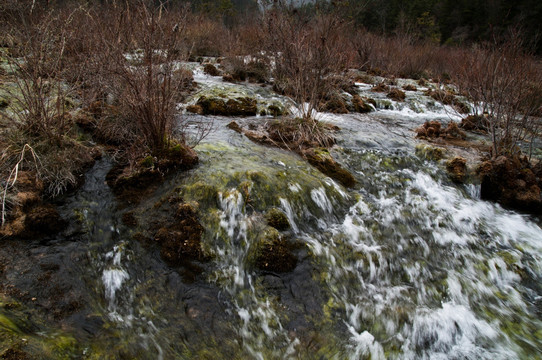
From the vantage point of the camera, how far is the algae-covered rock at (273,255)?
10.3 feet

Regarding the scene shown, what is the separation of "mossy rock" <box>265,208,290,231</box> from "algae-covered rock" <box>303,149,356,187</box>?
5.59 ft

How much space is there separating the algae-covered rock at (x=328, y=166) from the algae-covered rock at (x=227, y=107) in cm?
286

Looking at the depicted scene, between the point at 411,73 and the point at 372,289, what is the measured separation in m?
16.4

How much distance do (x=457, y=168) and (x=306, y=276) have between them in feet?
13.6

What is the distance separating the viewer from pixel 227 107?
7.55m

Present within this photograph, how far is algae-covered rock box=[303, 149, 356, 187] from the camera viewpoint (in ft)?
16.3

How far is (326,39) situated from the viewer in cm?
583

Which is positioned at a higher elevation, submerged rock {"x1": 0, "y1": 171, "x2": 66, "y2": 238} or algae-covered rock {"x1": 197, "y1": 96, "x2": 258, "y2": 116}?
submerged rock {"x1": 0, "y1": 171, "x2": 66, "y2": 238}

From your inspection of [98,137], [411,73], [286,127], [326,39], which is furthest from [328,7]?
[411,73]

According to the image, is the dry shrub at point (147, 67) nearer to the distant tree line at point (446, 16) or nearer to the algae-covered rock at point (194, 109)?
the algae-covered rock at point (194, 109)

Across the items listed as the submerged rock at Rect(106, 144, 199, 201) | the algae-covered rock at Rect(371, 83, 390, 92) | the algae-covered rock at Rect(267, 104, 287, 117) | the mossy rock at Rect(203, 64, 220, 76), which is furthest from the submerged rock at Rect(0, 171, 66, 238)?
the algae-covered rock at Rect(371, 83, 390, 92)

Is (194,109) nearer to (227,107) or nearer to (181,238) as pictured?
(227,107)

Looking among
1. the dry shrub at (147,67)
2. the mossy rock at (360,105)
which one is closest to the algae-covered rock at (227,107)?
the dry shrub at (147,67)

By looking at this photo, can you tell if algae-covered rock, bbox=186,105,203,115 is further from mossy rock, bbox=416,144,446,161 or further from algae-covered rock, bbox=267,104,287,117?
mossy rock, bbox=416,144,446,161
